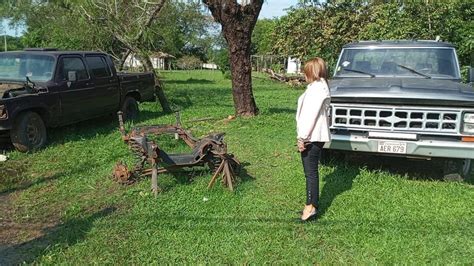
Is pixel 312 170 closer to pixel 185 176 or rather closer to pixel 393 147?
pixel 393 147

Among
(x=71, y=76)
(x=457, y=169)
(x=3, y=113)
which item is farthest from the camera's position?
(x=71, y=76)

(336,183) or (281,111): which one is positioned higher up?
(281,111)

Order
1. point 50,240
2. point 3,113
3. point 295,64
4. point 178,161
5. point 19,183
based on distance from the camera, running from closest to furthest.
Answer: point 50,240, point 178,161, point 19,183, point 3,113, point 295,64

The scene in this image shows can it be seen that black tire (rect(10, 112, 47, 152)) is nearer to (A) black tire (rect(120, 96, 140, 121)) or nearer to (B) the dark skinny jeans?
(A) black tire (rect(120, 96, 140, 121))

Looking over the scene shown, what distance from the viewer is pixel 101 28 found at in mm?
15133

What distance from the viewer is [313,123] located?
15.0ft

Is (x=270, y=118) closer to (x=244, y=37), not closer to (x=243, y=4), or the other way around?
(x=244, y=37)

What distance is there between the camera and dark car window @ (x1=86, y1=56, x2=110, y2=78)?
9828 mm

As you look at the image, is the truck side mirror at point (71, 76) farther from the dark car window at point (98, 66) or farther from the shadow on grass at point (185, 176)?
the shadow on grass at point (185, 176)

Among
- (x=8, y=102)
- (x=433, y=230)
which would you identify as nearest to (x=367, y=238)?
(x=433, y=230)

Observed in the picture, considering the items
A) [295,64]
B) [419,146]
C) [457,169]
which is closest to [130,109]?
[419,146]

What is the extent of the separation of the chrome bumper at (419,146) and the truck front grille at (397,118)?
135 millimetres

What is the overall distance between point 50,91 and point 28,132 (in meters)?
0.89

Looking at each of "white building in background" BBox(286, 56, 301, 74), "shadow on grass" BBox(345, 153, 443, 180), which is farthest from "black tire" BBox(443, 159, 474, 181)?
"white building in background" BBox(286, 56, 301, 74)
